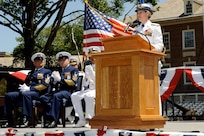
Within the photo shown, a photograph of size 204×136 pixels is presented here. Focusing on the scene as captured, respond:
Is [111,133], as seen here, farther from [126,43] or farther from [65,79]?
[65,79]

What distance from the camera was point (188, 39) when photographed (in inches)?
1715

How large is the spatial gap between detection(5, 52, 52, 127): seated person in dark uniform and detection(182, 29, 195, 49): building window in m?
34.6

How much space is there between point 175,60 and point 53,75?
35493 mm

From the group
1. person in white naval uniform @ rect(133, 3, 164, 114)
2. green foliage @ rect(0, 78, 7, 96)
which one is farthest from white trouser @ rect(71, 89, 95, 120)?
green foliage @ rect(0, 78, 7, 96)

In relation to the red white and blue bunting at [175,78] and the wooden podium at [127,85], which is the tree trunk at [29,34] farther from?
the wooden podium at [127,85]

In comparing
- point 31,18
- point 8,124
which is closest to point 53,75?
point 8,124

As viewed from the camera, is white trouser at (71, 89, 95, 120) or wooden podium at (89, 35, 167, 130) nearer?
wooden podium at (89, 35, 167, 130)

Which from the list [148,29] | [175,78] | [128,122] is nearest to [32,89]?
[148,29]

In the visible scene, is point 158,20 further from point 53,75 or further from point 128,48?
point 128,48

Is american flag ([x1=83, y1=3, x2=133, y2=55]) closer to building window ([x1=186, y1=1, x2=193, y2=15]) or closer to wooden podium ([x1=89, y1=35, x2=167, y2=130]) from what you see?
wooden podium ([x1=89, y1=35, x2=167, y2=130])

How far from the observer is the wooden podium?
237 inches

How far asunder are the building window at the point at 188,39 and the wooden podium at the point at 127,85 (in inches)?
1470

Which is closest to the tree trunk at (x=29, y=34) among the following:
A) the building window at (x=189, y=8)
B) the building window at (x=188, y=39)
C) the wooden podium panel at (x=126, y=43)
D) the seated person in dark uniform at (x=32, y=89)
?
the seated person in dark uniform at (x=32, y=89)

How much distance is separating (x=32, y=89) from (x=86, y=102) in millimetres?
1102
